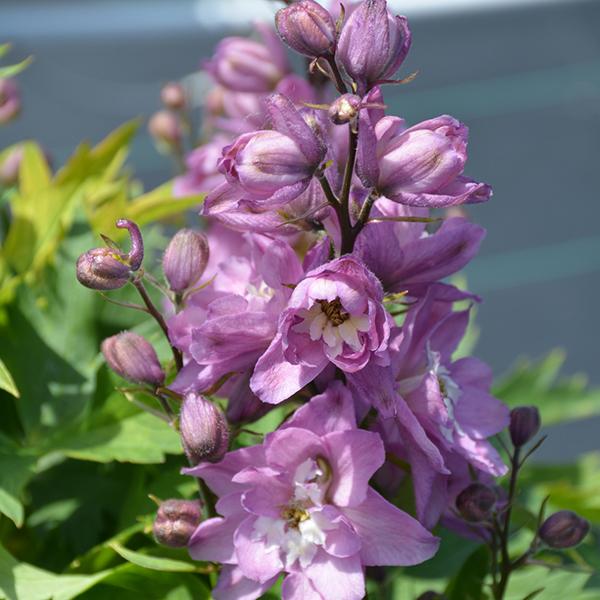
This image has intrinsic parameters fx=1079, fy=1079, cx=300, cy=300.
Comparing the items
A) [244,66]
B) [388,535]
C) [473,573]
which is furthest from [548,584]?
[244,66]

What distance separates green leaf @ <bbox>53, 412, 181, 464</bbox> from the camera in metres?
0.55

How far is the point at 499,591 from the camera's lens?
0.49 m

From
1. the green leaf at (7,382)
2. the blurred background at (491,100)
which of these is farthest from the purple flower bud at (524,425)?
the blurred background at (491,100)

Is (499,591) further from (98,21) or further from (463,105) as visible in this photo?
(98,21)

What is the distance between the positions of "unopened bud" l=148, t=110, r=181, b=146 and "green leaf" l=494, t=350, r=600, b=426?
0.35 metres

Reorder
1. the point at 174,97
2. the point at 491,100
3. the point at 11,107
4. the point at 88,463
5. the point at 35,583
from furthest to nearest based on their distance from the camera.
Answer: the point at 491,100, the point at 174,97, the point at 11,107, the point at 88,463, the point at 35,583

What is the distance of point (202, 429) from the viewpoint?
0.43m

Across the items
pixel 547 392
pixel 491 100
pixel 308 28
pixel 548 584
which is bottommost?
pixel 491 100

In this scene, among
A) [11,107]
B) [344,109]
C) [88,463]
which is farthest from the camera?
[11,107]

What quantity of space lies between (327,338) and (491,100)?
4305 mm

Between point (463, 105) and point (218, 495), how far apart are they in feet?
14.0

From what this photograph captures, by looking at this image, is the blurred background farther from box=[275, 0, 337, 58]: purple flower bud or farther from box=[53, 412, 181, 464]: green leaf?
box=[275, 0, 337, 58]: purple flower bud

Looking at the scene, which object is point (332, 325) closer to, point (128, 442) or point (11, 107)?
point (128, 442)

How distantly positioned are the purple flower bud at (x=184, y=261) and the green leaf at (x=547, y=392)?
0.38m
